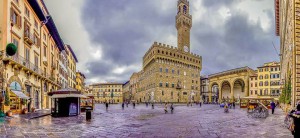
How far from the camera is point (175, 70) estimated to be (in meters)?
82.2

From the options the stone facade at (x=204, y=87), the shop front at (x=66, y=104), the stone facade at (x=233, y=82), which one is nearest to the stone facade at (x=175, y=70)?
the stone facade at (x=233, y=82)

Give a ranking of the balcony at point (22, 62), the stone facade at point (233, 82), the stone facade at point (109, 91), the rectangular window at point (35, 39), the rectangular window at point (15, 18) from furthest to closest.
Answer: the stone facade at point (109, 91) < the stone facade at point (233, 82) < the rectangular window at point (35, 39) < the rectangular window at point (15, 18) < the balcony at point (22, 62)

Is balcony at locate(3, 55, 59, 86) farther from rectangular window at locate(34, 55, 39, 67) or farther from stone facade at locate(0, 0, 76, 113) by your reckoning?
rectangular window at locate(34, 55, 39, 67)

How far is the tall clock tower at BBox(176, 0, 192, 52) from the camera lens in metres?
85.8

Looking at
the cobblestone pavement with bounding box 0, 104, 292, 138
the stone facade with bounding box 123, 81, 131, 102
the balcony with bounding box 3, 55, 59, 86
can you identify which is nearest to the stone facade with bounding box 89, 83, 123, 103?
the stone facade with bounding box 123, 81, 131, 102

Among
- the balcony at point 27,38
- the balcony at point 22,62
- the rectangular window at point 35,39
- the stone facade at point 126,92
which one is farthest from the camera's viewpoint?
the stone facade at point 126,92

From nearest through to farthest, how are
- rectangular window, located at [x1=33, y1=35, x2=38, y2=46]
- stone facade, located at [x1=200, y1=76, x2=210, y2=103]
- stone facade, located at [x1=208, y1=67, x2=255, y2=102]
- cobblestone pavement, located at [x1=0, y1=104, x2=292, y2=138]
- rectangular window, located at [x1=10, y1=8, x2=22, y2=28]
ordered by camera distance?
cobblestone pavement, located at [x1=0, y1=104, x2=292, y2=138] < rectangular window, located at [x1=10, y1=8, x2=22, y2=28] < rectangular window, located at [x1=33, y1=35, x2=38, y2=46] < stone facade, located at [x1=208, y1=67, x2=255, y2=102] < stone facade, located at [x1=200, y1=76, x2=210, y2=103]

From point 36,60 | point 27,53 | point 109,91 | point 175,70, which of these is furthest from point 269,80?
point 109,91

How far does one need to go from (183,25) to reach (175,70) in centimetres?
1610

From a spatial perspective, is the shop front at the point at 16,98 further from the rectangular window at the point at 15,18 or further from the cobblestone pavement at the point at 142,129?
the cobblestone pavement at the point at 142,129

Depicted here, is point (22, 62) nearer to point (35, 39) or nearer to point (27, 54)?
point (27, 54)

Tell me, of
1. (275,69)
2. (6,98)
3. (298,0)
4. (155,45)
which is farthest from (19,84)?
(275,69)

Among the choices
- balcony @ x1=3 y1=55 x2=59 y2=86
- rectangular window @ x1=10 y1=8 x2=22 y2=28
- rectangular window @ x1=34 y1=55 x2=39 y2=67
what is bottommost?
balcony @ x1=3 y1=55 x2=59 y2=86

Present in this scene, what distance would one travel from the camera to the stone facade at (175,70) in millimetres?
76750
